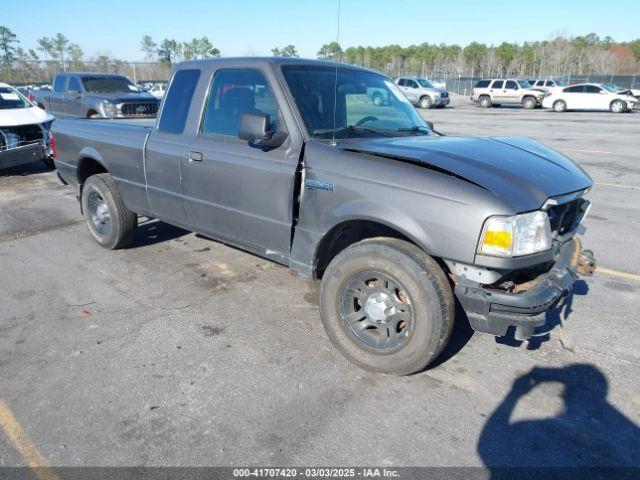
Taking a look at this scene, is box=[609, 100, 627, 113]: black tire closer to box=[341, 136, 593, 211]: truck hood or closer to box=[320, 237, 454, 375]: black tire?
box=[341, 136, 593, 211]: truck hood

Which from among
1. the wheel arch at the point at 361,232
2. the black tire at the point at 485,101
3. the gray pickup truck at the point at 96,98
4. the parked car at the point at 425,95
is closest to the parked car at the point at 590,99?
the black tire at the point at 485,101

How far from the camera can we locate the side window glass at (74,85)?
45.3 ft

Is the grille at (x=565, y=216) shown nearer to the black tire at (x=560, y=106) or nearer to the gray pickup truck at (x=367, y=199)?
the gray pickup truck at (x=367, y=199)

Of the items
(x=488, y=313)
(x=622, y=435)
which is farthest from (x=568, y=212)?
(x=622, y=435)

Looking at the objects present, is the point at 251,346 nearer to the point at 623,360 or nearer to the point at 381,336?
the point at 381,336

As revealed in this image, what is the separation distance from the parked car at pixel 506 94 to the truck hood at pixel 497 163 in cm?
3259

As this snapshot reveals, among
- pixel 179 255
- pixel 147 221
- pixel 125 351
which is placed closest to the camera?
pixel 125 351

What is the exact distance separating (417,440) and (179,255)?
11.8ft

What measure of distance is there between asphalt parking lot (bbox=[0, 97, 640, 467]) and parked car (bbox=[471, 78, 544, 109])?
31.2 m

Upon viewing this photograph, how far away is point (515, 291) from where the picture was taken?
2861 millimetres

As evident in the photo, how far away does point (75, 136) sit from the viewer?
543 cm

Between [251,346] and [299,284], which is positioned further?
[299,284]

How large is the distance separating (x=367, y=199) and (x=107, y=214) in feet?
11.8

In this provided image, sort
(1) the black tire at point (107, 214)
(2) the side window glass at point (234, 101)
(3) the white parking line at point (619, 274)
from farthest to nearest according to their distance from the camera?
1. (1) the black tire at point (107, 214)
2. (3) the white parking line at point (619, 274)
3. (2) the side window glass at point (234, 101)
